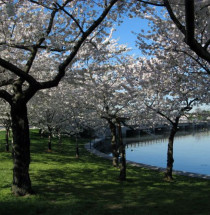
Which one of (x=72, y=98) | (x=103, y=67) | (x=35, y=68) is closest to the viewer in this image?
(x=35, y=68)

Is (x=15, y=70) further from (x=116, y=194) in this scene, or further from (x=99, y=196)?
(x=116, y=194)

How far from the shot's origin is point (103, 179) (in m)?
13.3

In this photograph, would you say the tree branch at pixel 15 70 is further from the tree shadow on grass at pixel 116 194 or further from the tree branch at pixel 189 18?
the tree branch at pixel 189 18

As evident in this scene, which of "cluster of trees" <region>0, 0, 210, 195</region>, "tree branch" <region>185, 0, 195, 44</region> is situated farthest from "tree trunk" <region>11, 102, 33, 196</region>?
"tree branch" <region>185, 0, 195, 44</region>

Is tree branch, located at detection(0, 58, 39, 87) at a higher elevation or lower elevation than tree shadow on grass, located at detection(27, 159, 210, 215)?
higher

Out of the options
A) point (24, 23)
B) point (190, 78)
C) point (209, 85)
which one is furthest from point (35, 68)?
point (209, 85)

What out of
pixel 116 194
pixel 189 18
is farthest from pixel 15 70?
pixel 116 194

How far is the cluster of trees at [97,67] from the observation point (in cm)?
804

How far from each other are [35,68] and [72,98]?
662 centimetres

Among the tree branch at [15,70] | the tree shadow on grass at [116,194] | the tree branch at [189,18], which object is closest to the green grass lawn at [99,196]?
the tree shadow on grass at [116,194]

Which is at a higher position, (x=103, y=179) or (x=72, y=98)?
(x=72, y=98)

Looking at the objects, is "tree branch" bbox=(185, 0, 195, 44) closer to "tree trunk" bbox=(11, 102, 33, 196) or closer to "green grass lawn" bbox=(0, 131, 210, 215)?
"green grass lawn" bbox=(0, 131, 210, 215)

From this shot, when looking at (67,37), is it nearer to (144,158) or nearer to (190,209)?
(190,209)

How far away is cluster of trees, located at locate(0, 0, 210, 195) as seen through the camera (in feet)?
26.4
